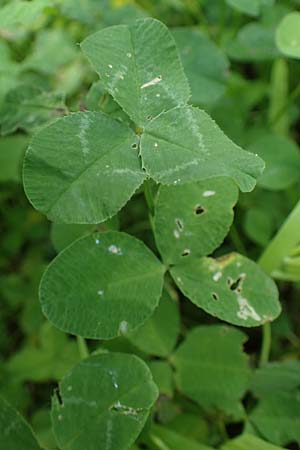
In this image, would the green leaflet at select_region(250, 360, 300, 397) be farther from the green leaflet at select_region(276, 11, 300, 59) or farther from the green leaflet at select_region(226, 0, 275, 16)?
the green leaflet at select_region(226, 0, 275, 16)

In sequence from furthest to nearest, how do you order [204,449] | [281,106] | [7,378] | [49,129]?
[281,106] < [7,378] < [204,449] < [49,129]

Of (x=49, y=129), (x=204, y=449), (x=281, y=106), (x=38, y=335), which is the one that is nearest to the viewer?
(x=49, y=129)

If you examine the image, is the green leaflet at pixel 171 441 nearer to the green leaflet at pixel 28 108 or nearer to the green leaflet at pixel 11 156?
the green leaflet at pixel 28 108

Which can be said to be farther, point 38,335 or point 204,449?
point 38,335

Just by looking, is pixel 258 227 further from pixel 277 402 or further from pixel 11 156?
pixel 11 156

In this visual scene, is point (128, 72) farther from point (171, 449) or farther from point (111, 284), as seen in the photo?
point (171, 449)

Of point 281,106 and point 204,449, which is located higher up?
point 281,106

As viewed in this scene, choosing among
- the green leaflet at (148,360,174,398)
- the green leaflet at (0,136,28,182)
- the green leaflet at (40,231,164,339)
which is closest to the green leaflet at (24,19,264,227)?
the green leaflet at (40,231,164,339)

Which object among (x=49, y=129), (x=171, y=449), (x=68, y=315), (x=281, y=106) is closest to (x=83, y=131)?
(x=49, y=129)
